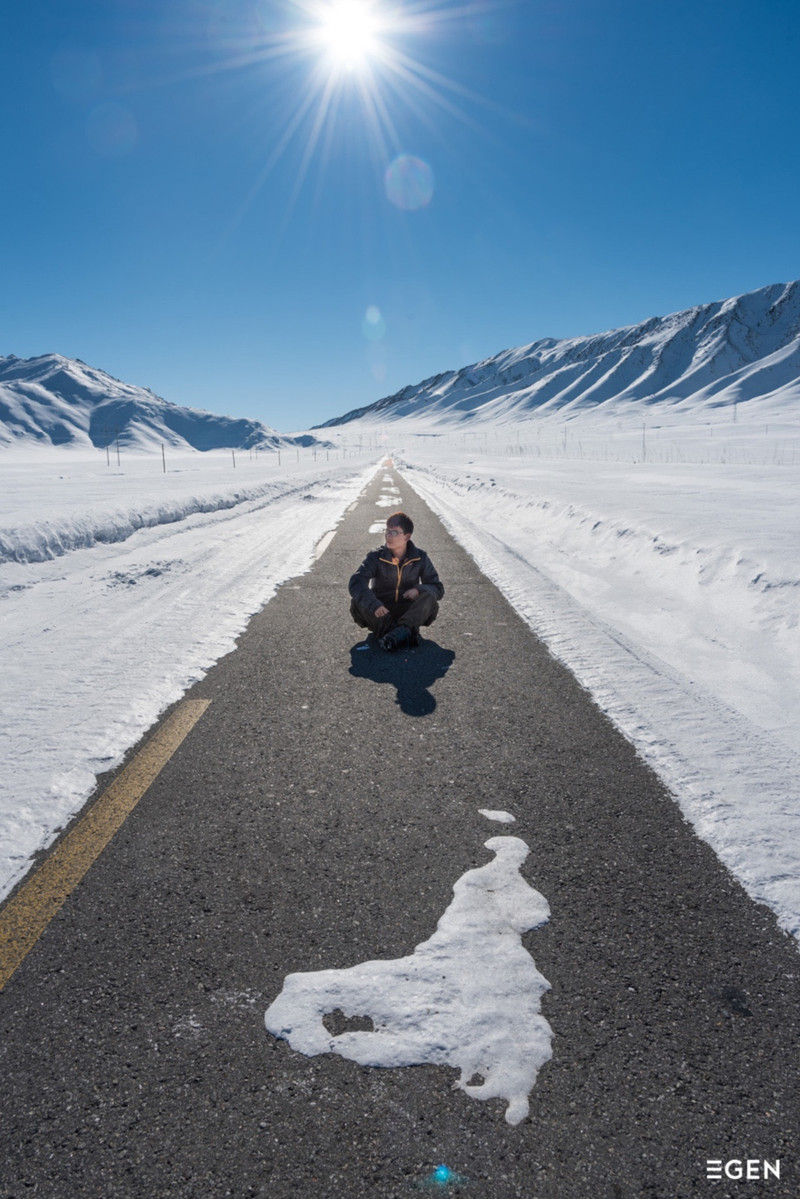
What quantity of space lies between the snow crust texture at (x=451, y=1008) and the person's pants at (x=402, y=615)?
3583 mm

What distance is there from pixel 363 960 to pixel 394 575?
4.17 m

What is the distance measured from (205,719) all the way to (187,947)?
206 centimetres

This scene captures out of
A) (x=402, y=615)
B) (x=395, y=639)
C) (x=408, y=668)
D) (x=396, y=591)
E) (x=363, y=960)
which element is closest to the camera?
(x=363, y=960)

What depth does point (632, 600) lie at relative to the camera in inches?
294

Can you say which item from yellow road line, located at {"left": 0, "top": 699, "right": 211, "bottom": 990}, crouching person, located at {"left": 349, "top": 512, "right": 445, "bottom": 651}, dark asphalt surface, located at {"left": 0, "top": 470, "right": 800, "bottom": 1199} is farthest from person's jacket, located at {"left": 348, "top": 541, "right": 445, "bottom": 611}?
yellow road line, located at {"left": 0, "top": 699, "right": 211, "bottom": 990}

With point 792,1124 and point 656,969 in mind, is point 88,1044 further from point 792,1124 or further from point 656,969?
point 792,1124

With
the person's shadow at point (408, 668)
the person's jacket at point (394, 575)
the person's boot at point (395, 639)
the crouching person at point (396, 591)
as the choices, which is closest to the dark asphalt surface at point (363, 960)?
the person's shadow at point (408, 668)

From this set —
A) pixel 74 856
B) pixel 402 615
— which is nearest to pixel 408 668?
pixel 402 615

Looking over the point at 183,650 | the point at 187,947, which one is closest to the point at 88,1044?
the point at 187,947

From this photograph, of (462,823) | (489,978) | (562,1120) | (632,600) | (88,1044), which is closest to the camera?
(562,1120)

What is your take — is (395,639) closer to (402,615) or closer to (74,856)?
(402,615)

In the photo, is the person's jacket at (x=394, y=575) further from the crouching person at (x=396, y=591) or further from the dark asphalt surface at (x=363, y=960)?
the dark asphalt surface at (x=363, y=960)

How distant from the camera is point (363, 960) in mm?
2168

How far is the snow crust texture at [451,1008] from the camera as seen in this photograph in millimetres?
1800
